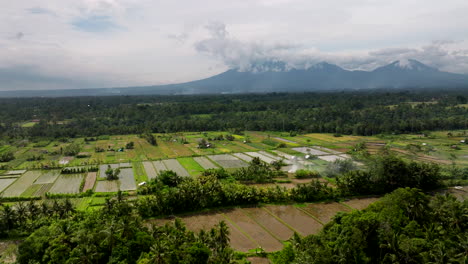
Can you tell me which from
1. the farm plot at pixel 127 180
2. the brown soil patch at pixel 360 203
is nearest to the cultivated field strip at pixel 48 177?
the farm plot at pixel 127 180

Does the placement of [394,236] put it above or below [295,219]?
above

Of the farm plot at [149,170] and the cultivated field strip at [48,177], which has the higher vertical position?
the cultivated field strip at [48,177]

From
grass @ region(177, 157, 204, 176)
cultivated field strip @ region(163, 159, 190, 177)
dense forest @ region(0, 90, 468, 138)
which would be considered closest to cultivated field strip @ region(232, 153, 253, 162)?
grass @ region(177, 157, 204, 176)

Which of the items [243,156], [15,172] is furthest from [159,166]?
[15,172]

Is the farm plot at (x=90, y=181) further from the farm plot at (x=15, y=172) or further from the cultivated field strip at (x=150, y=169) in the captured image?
the farm plot at (x=15, y=172)

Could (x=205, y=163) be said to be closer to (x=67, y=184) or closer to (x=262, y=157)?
(x=262, y=157)

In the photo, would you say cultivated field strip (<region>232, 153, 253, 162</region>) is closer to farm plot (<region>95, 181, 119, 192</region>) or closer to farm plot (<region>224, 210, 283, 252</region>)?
farm plot (<region>224, 210, 283, 252</region>)
